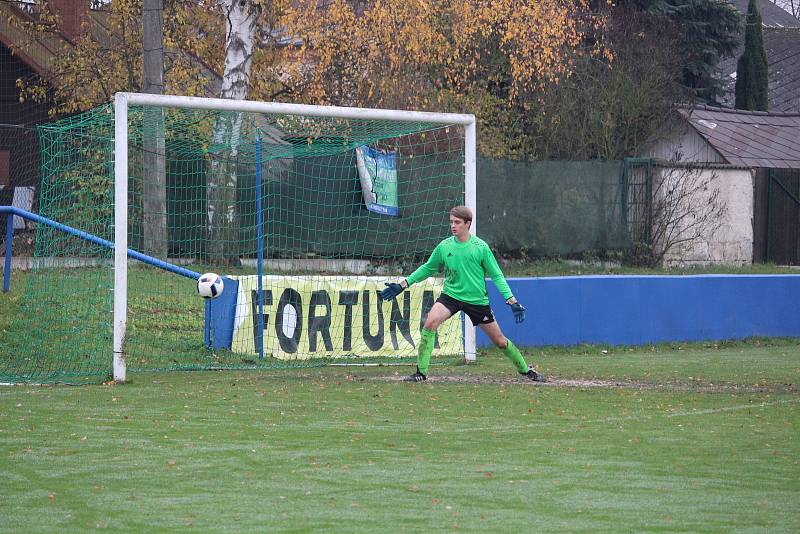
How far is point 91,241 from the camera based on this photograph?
14273mm

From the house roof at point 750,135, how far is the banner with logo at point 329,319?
46.9 ft

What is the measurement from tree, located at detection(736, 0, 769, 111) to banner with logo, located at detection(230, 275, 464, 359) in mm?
25805

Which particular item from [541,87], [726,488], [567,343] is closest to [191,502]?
[726,488]

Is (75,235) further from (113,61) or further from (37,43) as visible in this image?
(37,43)

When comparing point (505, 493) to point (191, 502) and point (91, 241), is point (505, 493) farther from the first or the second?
point (91, 241)

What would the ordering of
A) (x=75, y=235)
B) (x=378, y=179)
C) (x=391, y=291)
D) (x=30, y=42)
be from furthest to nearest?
1. (x=30, y=42)
2. (x=378, y=179)
3. (x=75, y=235)
4. (x=391, y=291)

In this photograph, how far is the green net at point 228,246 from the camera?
1438cm

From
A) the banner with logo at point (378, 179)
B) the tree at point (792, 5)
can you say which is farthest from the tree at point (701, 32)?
the tree at point (792, 5)

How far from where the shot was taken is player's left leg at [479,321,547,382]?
1215 centimetres

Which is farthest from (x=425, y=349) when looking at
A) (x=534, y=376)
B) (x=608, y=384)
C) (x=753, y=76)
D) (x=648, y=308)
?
(x=753, y=76)

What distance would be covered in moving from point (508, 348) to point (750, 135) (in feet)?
64.6

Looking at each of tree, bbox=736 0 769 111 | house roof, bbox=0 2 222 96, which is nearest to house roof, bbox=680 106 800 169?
tree, bbox=736 0 769 111

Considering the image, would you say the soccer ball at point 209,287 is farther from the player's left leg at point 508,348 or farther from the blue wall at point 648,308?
the blue wall at point 648,308

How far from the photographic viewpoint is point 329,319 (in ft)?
48.5
